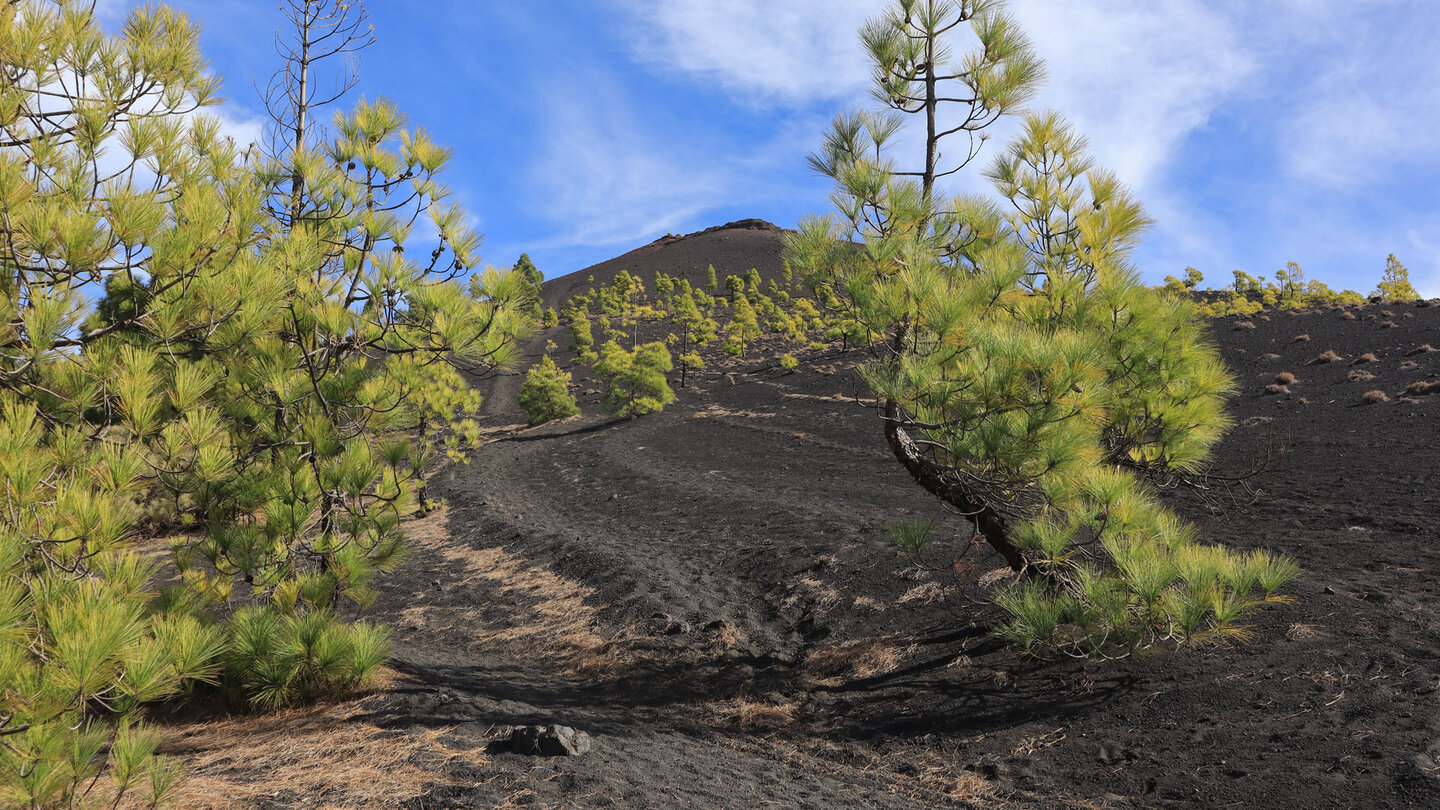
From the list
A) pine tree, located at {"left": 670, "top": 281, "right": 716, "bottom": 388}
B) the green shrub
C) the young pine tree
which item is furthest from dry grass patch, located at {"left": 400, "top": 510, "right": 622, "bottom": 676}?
the young pine tree

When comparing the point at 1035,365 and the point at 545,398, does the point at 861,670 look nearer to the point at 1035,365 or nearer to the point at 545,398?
the point at 1035,365

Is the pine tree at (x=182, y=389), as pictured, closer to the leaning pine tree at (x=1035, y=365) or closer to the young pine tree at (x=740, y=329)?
the leaning pine tree at (x=1035, y=365)

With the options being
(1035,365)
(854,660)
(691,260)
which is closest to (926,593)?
(854,660)

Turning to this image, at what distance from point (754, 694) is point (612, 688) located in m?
1.17

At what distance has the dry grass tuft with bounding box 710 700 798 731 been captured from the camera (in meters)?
4.71

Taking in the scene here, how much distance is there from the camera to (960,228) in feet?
14.7

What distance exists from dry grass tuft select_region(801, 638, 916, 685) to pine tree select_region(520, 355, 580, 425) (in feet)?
68.0

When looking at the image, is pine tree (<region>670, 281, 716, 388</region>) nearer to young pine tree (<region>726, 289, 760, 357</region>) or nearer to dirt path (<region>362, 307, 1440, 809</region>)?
young pine tree (<region>726, 289, 760, 357</region>)

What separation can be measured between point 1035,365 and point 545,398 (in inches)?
914

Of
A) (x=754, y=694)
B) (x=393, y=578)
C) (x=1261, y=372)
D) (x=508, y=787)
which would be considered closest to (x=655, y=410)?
(x=393, y=578)

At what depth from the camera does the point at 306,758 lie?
357 cm

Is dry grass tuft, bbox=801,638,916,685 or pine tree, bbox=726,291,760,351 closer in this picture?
dry grass tuft, bbox=801,638,916,685

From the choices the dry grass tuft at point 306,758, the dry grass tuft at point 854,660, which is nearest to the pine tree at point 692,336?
the dry grass tuft at point 854,660

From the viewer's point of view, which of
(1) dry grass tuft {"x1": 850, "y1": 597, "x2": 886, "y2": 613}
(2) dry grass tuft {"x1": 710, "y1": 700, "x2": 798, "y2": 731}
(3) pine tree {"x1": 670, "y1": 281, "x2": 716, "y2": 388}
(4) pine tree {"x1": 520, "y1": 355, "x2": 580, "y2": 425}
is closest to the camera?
(2) dry grass tuft {"x1": 710, "y1": 700, "x2": 798, "y2": 731}
